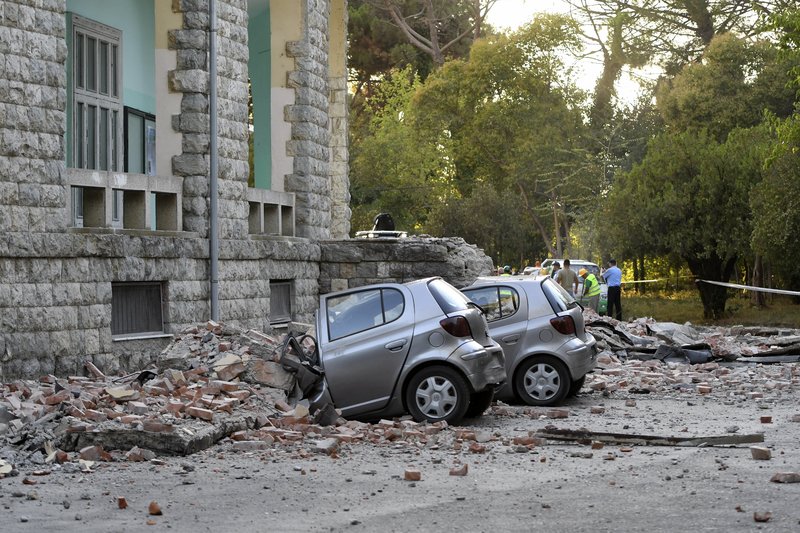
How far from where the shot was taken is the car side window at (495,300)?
51.9 ft

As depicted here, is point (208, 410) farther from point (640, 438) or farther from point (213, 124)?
point (213, 124)

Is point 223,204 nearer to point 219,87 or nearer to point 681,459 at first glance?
point 219,87

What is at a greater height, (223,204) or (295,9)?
(295,9)

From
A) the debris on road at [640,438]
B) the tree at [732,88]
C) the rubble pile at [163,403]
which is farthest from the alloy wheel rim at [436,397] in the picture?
the tree at [732,88]

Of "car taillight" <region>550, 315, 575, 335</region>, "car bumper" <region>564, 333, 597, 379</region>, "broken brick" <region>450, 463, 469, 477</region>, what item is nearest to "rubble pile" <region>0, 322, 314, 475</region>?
"broken brick" <region>450, 463, 469, 477</region>

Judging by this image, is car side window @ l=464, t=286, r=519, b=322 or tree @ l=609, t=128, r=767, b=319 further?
tree @ l=609, t=128, r=767, b=319

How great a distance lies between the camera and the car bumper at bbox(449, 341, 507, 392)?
42.6 feet

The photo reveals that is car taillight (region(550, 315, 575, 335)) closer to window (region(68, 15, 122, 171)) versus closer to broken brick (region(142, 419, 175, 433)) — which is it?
broken brick (region(142, 419, 175, 433))

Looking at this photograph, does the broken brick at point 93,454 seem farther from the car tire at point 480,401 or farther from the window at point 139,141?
the window at point 139,141

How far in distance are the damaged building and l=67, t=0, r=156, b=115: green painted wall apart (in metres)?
0.04

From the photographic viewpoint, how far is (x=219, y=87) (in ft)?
67.1

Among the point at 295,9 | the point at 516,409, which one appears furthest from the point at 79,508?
the point at 295,9

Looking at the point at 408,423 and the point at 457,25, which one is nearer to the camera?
the point at 408,423

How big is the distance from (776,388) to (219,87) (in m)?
9.11
